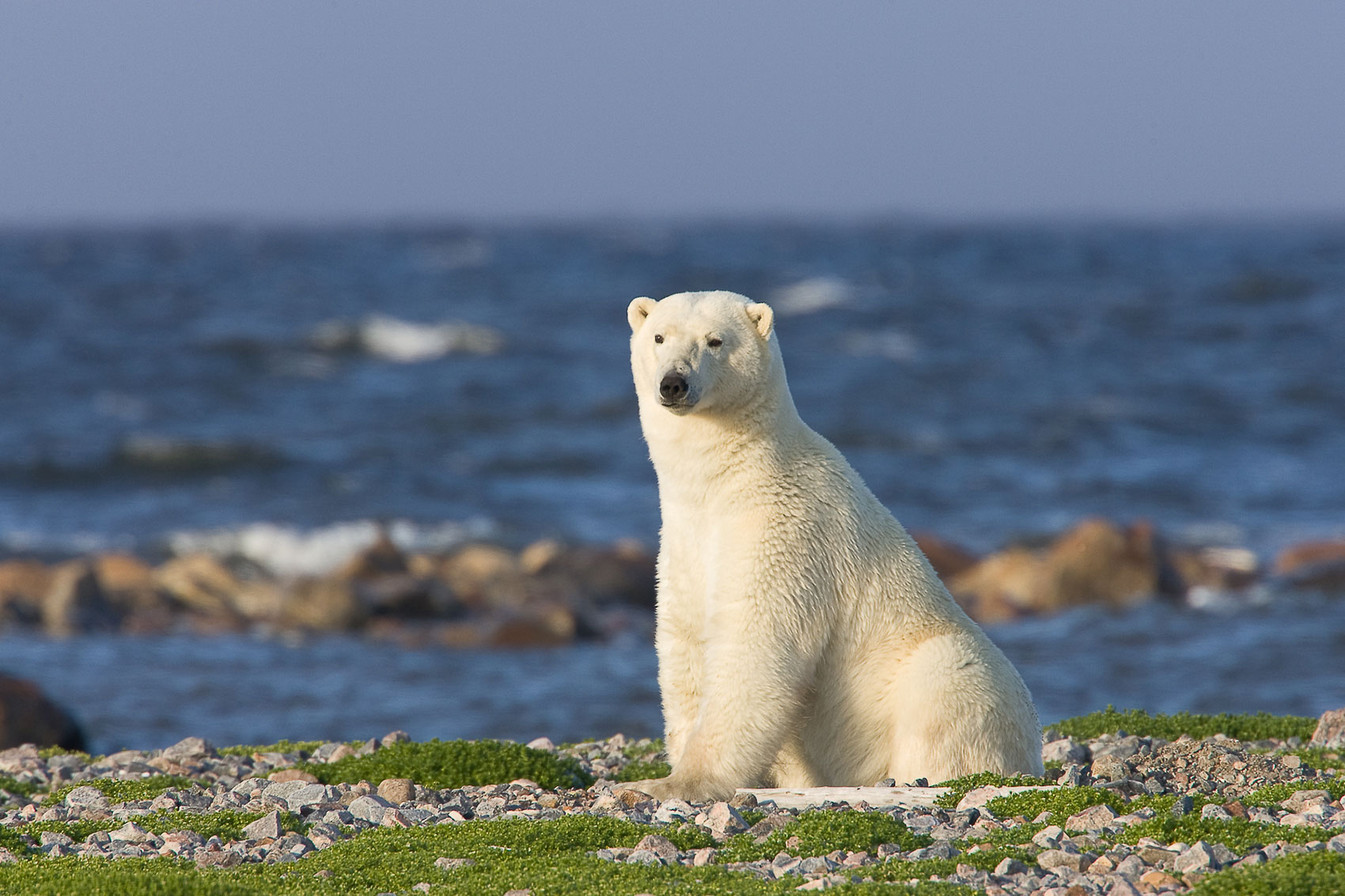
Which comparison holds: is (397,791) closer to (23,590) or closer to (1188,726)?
(1188,726)

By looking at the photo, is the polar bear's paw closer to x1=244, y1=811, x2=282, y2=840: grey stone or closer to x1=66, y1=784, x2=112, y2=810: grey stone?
x1=244, y1=811, x2=282, y2=840: grey stone

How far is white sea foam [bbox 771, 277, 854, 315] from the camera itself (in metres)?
60.4

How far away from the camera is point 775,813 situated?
6797 mm

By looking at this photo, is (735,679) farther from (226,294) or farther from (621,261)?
(621,261)

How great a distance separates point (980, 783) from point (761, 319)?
102 inches

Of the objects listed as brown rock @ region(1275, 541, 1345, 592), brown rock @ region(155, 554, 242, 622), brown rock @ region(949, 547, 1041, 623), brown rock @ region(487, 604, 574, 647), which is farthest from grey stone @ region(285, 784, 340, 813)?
brown rock @ region(1275, 541, 1345, 592)

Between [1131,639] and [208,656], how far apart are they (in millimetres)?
11040

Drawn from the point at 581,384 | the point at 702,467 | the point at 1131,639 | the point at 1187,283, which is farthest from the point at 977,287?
the point at 702,467

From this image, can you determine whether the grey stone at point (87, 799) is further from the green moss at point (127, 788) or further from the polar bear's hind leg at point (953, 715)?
the polar bear's hind leg at point (953, 715)

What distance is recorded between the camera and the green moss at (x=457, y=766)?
27.5ft

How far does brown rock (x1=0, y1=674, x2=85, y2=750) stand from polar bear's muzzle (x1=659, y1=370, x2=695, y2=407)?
24.8ft

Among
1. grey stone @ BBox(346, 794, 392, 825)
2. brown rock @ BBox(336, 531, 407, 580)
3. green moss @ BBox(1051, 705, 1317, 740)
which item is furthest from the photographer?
brown rock @ BBox(336, 531, 407, 580)

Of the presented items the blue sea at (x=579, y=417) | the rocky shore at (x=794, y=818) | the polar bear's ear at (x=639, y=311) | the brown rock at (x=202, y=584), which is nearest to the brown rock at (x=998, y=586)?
the blue sea at (x=579, y=417)

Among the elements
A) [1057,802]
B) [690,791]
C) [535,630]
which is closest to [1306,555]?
[535,630]
